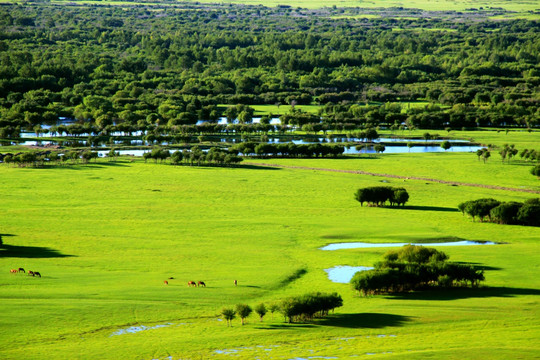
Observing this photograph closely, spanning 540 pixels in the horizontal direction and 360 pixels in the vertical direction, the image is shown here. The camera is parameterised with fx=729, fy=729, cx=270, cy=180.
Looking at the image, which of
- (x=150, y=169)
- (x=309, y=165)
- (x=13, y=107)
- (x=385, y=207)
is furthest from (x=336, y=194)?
(x=13, y=107)

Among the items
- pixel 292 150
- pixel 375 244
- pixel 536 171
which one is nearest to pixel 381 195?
pixel 375 244

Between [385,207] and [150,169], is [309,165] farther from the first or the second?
[385,207]

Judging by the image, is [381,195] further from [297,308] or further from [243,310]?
[243,310]

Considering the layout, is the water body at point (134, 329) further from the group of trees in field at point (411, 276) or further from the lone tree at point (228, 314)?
the group of trees in field at point (411, 276)

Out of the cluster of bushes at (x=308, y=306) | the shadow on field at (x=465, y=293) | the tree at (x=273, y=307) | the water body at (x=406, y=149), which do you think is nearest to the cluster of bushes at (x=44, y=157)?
the water body at (x=406, y=149)

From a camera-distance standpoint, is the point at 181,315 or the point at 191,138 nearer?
the point at 181,315

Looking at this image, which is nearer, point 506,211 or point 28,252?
point 28,252

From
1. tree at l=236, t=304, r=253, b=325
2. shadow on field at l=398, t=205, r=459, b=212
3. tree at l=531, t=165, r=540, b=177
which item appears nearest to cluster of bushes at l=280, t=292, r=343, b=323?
tree at l=236, t=304, r=253, b=325

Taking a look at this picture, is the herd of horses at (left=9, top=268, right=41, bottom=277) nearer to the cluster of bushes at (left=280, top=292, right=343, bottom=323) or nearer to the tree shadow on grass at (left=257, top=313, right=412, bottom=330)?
the tree shadow on grass at (left=257, top=313, right=412, bottom=330)
